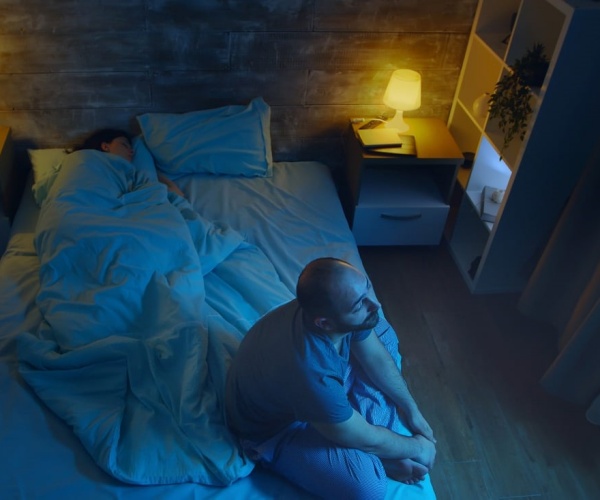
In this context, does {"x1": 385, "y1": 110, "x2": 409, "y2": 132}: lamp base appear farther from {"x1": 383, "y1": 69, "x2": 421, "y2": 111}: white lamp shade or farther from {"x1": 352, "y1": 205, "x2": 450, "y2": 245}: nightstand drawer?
{"x1": 352, "y1": 205, "x2": 450, "y2": 245}: nightstand drawer

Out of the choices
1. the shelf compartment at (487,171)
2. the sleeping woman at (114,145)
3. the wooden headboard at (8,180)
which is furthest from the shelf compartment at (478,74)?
the wooden headboard at (8,180)

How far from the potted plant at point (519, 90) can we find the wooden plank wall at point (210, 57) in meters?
0.47

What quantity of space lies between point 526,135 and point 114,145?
1608mm

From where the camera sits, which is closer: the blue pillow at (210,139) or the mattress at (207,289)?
the mattress at (207,289)

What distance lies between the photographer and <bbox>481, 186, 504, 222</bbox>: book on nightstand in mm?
2396

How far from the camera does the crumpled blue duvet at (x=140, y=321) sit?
1408 millimetres

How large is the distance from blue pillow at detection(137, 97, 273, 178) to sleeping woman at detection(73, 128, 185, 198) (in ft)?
0.30

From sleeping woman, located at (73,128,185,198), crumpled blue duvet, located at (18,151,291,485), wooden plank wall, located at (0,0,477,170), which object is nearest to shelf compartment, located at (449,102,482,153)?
wooden plank wall, located at (0,0,477,170)

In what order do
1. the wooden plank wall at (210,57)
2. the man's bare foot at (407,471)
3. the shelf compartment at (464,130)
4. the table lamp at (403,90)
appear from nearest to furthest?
the man's bare foot at (407,471) → the wooden plank wall at (210,57) → the table lamp at (403,90) → the shelf compartment at (464,130)

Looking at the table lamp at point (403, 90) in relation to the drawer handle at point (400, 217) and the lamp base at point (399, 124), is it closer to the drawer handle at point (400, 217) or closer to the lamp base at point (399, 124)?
the lamp base at point (399, 124)

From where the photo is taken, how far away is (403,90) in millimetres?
2363

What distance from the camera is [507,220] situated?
2.22m

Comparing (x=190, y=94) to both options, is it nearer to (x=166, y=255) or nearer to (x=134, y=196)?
(x=134, y=196)

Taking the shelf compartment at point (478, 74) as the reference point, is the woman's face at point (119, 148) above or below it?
below
